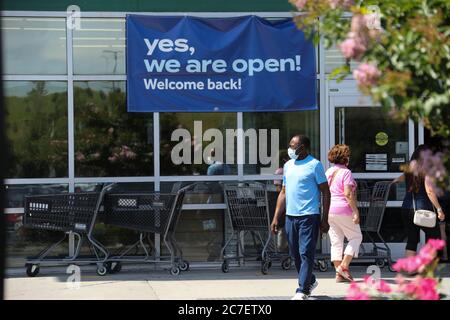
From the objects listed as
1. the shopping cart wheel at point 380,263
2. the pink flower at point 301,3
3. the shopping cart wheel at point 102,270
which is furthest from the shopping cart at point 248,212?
the pink flower at point 301,3

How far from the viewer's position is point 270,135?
10.4m

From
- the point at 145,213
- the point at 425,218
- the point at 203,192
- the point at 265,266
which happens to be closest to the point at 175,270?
the point at 145,213

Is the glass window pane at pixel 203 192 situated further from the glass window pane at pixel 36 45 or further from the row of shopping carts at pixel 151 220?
the glass window pane at pixel 36 45

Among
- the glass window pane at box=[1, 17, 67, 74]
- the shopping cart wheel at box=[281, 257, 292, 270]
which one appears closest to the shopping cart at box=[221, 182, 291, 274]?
the shopping cart wheel at box=[281, 257, 292, 270]

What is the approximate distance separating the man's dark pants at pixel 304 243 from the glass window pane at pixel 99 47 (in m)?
3.80

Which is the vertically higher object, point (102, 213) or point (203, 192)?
point (203, 192)

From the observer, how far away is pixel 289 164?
26.3ft

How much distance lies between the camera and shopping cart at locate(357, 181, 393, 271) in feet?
32.1

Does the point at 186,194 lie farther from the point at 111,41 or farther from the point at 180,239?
the point at 111,41

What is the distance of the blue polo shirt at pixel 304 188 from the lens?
25.3 ft

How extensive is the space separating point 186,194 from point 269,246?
55.8 inches

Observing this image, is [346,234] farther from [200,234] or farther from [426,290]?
[426,290]

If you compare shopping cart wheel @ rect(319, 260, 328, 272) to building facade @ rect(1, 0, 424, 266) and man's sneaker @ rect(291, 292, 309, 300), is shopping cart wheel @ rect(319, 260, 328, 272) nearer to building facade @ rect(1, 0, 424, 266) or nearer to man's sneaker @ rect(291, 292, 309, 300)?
building facade @ rect(1, 0, 424, 266)

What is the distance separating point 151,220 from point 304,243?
8.12ft
